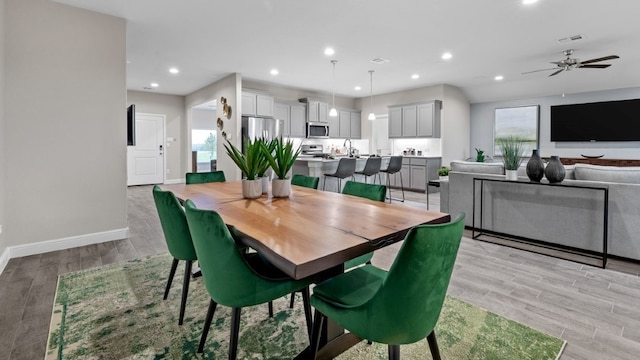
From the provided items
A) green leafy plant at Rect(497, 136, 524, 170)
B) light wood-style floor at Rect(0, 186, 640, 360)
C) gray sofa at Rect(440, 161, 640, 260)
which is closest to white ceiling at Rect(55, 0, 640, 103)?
green leafy plant at Rect(497, 136, 524, 170)

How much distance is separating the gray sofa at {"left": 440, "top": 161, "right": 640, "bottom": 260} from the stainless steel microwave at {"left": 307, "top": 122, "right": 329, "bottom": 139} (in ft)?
→ 14.5

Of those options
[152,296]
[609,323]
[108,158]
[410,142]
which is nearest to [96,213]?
[108,158]

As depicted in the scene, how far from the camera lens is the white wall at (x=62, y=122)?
3076mm

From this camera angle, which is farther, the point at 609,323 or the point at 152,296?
the point at 152,296

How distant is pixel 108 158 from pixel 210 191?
1.84 metres

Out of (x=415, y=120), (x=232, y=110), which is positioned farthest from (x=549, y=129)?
(x=232, y=110)

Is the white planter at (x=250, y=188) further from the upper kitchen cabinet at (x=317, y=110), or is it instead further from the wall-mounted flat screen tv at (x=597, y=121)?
the wall-mounted flat screen tv at (x=597, y=121)

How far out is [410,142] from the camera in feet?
27.4

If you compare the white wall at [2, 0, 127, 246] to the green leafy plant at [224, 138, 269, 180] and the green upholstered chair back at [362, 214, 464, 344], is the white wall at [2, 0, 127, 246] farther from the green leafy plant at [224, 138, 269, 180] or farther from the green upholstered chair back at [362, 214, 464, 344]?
the green upholstered chair back at [362, 214, 464, 344]

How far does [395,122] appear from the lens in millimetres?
8109

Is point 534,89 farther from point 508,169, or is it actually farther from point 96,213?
point 96,213

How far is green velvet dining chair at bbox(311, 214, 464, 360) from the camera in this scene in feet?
3.41

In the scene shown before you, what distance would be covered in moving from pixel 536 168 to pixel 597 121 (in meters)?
5.40

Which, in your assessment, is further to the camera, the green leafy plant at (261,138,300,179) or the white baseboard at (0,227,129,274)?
the white baseboard at (0,227,129,274)
